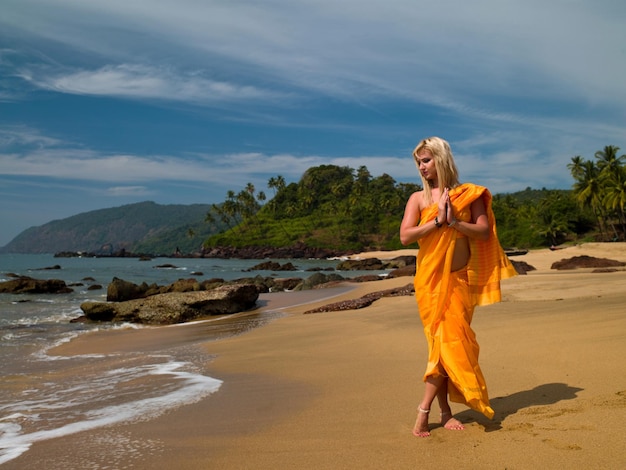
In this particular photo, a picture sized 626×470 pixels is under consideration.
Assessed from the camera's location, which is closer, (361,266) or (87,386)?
(87,386)

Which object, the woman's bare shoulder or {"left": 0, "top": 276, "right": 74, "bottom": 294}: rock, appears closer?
the woman's bare shoulder

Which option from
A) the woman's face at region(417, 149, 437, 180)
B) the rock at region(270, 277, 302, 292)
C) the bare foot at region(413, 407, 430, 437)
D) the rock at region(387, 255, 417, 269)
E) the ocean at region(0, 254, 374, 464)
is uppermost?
the woman's face at region(417, 149, 437, 180)

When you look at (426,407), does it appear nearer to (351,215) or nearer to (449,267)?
(449,267)

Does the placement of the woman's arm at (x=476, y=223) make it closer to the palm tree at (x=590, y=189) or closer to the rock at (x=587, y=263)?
the rock at (x=587, y=263)

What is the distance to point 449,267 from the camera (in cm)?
383

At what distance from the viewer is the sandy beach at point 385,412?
3166mm

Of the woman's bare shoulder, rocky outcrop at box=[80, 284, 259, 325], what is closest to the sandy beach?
the woman's bare shoulder

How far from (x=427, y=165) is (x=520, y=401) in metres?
2.02

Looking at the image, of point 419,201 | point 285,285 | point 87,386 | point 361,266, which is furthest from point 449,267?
point 361,266

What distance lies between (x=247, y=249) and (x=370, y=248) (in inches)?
1149

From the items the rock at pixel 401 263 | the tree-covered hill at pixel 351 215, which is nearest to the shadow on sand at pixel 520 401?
the rock at pixel 401 263

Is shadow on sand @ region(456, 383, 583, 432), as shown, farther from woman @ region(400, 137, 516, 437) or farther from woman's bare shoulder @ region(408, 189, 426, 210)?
woman's bare shoulder @ region(408, 189, 426, 210)

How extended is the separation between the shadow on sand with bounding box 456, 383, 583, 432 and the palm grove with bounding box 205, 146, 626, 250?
202ft

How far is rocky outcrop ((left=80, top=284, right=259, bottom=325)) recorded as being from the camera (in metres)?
14.6
